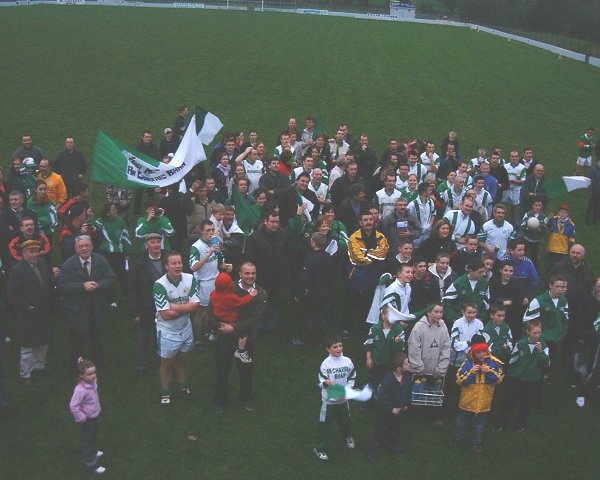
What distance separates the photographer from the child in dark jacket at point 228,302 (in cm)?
743

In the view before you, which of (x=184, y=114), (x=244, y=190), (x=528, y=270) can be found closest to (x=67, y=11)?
(x=184, y=114)

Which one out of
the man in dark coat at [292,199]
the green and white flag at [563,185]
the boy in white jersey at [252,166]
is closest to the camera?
the man in dark coat at [292,199]

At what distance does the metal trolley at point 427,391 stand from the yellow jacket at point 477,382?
0.53 meters

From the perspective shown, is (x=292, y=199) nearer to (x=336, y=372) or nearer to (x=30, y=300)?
(x=336, y=372)

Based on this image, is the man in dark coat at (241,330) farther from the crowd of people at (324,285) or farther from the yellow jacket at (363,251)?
the yellow jacket at (363,251)

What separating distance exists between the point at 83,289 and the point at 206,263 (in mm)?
1600

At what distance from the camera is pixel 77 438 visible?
7.44 m

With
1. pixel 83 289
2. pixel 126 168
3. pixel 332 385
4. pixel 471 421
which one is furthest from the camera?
pixel 126 168

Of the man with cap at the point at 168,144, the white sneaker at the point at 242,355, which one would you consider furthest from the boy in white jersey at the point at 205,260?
the man with cap at the point at 168,144

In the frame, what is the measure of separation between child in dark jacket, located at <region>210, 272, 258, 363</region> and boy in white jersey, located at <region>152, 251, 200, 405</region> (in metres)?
0.31

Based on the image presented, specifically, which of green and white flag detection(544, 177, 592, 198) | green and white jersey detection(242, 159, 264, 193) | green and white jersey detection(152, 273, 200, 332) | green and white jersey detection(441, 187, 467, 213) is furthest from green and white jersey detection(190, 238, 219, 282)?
green and white flag detection(544, 177, 592, 198)

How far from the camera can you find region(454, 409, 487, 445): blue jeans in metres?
7.51

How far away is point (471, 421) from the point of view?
7633mm

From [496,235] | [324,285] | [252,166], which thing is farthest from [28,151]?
[496,235]
